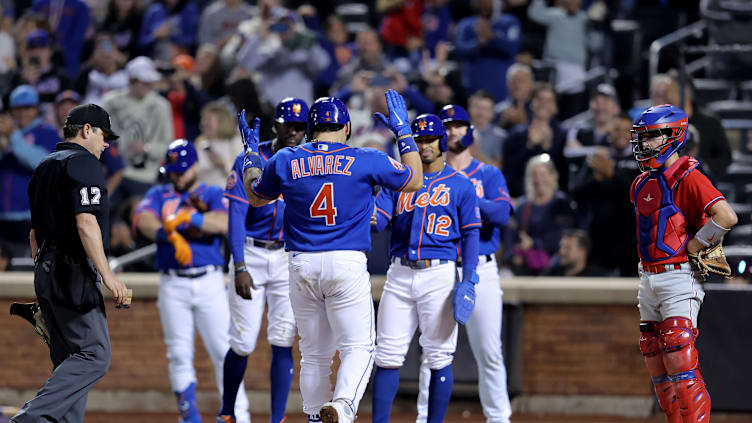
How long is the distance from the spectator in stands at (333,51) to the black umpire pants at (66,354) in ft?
24.9

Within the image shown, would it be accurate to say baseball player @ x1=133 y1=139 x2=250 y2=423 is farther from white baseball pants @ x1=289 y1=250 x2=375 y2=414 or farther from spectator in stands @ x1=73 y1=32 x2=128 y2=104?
spectator in stands @ x1=73 y1=32 x2=128 y2=104

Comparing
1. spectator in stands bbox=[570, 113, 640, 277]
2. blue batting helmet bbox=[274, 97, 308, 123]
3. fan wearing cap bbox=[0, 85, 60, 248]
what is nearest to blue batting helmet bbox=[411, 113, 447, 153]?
blue batting helmet bbox=[274, 97, 308, 123]

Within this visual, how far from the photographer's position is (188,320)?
27.1ft

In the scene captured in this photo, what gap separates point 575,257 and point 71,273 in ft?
17.4

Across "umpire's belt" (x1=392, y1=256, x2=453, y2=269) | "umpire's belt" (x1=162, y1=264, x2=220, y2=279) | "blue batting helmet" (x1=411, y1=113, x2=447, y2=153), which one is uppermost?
"blue batting helmet" (x1=411, y1=113, x2=447, y2=153)

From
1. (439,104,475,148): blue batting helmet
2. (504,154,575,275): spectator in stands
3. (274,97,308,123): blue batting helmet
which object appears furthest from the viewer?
(504,154,575,275): spectator in stands

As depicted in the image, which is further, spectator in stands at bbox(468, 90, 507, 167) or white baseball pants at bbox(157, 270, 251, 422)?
spectator in stands at bbox(468, 90, 507, 167)

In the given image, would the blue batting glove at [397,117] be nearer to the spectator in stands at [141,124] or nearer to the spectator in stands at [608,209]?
the spectator in stands at [608,209]

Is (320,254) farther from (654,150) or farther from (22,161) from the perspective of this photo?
(22,161)

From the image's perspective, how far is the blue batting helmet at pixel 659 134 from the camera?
21.4 ft

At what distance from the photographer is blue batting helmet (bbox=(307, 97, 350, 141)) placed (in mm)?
6398

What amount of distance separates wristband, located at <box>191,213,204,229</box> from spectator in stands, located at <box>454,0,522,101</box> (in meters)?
5.76

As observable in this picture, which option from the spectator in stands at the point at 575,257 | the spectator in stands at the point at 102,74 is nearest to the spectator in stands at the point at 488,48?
the spectator in stands at the point at 575,257

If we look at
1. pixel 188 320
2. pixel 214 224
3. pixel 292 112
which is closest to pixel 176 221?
pixel 214 224
